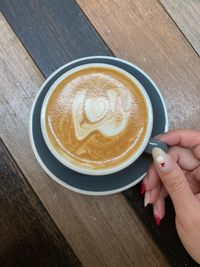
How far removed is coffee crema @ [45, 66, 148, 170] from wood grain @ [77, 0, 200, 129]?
11 cm

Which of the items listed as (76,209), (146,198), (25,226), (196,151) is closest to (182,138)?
(196,151)

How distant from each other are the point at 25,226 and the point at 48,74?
1.15ft

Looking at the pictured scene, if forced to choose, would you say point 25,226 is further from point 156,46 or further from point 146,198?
point 156,46

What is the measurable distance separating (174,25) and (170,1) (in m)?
0.06

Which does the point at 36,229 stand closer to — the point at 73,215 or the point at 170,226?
the point at 73,215

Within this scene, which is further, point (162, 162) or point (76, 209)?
point (76, 209)

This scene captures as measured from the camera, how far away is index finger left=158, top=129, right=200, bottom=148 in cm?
75

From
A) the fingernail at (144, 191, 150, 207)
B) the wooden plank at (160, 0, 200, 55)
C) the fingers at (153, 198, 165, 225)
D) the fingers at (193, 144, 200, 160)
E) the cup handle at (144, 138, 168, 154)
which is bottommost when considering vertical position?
the fingers at (153, 198, 165, 225)

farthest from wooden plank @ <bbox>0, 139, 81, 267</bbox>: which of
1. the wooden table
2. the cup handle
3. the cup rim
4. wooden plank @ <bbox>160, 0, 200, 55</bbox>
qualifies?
wooden plank @ <bbox>160, 0, 200, 55</bbox>

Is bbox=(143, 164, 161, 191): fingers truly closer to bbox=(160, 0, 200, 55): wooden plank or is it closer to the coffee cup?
the coffee cup

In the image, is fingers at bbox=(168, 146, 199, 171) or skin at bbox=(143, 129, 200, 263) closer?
skin at bbox=(143, 129, 200, 263)

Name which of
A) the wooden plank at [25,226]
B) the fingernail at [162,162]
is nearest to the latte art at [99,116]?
the fingernail at [162,162]

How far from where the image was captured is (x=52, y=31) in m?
0.83

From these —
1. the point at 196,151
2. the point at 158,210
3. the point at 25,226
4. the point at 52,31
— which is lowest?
the point at 25,226
